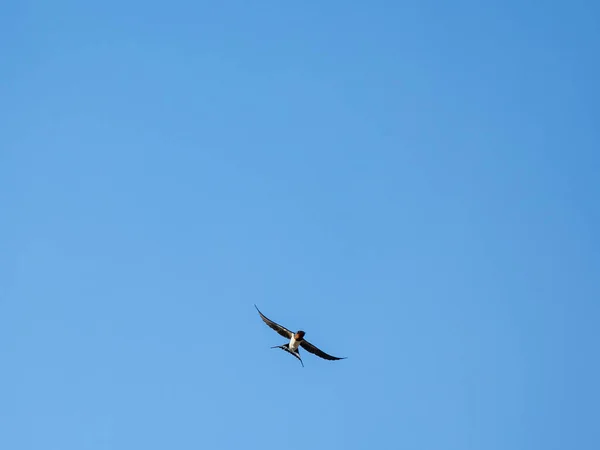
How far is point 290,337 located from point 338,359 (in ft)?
8.24

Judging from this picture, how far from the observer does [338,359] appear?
200 ft

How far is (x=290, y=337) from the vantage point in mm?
62000

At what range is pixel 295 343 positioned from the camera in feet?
202

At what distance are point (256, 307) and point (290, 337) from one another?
3.57 meters

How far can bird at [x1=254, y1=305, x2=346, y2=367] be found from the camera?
61.3m

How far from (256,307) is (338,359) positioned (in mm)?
4628

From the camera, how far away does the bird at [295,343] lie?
61344 mm

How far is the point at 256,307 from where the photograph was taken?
5909 cm
